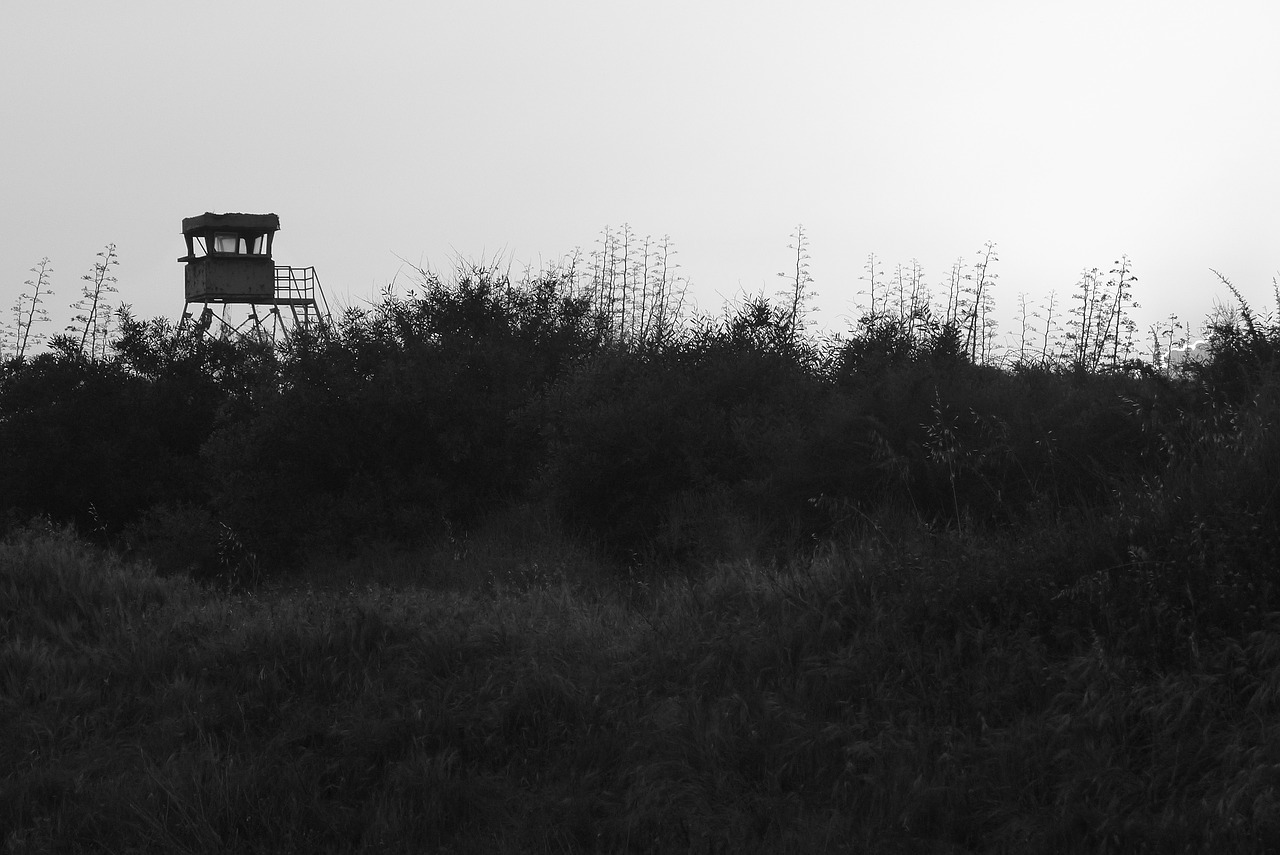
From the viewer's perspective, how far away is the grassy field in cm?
569

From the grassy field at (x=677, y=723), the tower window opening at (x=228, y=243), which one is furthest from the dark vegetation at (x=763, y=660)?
the tower window opening at (x=228, y=243)

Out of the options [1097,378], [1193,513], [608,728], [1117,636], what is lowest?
[608,728]

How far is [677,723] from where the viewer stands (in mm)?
6676

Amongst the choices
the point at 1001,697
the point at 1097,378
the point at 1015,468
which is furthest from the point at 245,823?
the point at 1097,378

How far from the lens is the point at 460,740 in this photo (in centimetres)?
709

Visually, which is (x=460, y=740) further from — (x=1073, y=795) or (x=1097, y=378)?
(x=1097, y=378)

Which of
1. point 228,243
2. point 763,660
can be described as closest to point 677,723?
point 763,660

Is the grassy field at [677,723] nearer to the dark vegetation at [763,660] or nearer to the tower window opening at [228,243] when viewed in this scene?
the dark vegetation at [763,660]

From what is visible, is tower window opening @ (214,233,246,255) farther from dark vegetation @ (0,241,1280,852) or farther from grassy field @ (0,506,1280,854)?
grassy field @ (0,506,1280,854)

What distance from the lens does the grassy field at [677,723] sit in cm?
569

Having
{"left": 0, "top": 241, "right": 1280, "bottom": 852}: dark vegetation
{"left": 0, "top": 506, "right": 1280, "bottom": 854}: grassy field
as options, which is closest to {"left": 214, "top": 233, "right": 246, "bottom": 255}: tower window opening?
{"left": 0, "top": 241, "right": 1280, "bottom": 852}: dark vegetation

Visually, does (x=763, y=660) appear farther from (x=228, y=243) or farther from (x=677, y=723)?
(x=228, y=243)

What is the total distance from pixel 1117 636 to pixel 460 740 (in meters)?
3.80

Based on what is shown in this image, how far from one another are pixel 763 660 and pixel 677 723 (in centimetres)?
83
